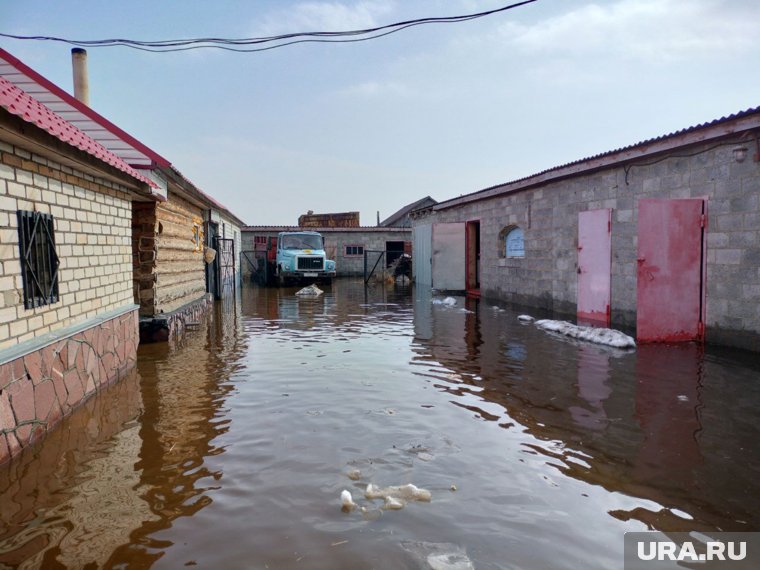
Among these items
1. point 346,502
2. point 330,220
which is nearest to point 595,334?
point 346,502

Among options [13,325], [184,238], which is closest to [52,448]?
[13,325]

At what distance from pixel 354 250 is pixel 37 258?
83.0 ft

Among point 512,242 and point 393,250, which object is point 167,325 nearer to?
point 512,242

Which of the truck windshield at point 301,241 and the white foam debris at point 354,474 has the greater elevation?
the truck windshield at point 301,241

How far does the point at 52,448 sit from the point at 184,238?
27.3 ft

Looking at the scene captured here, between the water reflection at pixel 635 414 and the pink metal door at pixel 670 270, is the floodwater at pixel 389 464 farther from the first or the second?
the pink metal door at pixel 670 270

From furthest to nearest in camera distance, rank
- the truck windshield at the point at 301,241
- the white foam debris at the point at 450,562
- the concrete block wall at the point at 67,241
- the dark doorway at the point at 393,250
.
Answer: the dark doorway at the point at 393,250
the truck windshield at the point at 301,241
the concrete block wall at the point at 67,241
the white foam debris at the point at 450,562

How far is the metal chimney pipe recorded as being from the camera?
9852mm

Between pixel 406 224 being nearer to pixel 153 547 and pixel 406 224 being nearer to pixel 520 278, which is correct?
pixel 520 278

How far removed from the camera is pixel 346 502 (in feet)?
10.3

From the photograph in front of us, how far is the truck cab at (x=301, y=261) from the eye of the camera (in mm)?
21594

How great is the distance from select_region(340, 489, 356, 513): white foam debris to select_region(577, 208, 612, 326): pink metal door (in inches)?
324

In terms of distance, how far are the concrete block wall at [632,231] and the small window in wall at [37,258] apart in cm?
860

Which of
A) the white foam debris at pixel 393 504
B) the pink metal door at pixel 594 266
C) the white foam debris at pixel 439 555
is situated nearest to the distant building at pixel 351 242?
the pink metal door at pixel 594 266
